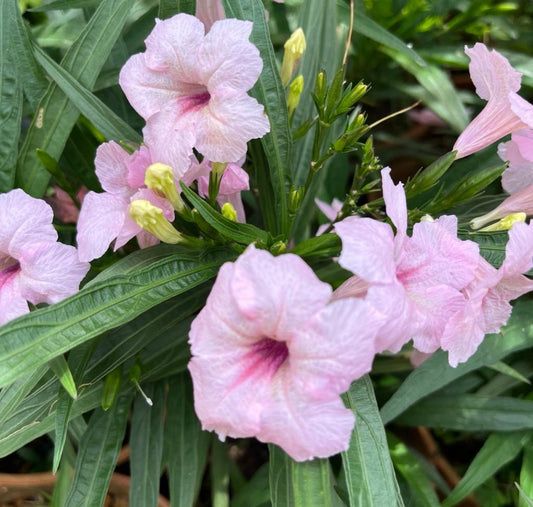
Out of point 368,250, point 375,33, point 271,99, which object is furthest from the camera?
point 375,33

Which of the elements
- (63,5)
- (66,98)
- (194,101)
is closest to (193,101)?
(194,101)

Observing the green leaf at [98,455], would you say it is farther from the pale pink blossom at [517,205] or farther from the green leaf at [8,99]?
the pale pink blossom at [517,205]

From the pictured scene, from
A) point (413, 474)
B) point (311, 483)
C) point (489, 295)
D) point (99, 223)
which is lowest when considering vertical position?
point (413, 474)

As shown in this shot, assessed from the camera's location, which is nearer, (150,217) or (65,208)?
(150,217)

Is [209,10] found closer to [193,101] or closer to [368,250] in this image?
[193,101]

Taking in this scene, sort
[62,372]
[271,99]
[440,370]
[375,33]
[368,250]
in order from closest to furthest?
1. [368,250]
2. [62,372]
3. [271,99]
4. [440,370]
5. [375,33]

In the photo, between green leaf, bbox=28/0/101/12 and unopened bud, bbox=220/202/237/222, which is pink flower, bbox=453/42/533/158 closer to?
unopened bud, bbox=220/202/237/222

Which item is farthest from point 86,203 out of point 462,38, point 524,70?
point 462,38
